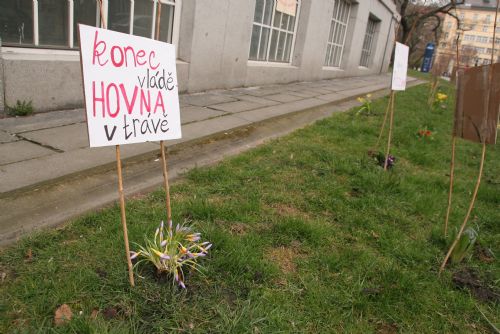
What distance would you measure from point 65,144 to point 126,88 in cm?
207

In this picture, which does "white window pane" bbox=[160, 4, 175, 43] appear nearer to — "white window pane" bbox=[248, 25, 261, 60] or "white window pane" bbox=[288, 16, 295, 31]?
"white window pane" bbox=[248, 25, 261, 60]

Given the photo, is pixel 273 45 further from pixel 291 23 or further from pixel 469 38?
pixel 469 38

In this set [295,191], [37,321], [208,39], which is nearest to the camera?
[37,321]

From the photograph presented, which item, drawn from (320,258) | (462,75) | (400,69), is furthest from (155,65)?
(400,69)

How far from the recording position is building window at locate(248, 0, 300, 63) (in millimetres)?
8609

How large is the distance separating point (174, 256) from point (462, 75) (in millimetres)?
2208

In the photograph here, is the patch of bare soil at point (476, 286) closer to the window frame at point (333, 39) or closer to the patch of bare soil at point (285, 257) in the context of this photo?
the patch of bare soil at point (285, 257)

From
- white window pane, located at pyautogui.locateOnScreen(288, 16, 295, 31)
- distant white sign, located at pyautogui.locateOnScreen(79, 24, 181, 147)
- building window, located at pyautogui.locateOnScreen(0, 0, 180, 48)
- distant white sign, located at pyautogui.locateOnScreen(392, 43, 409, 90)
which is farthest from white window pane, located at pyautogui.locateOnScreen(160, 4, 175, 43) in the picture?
distant white sign, located at pyautogui.locateOnScreen(79, 24, 181, 147)

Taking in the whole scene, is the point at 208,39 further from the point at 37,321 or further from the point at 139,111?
the point at 37,321

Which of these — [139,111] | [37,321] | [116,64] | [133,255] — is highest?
[116,64]

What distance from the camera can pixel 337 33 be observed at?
548 inches

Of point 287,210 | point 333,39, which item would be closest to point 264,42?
point 333,39

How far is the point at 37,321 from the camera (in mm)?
1574

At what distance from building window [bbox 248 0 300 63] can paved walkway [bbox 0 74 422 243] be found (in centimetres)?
299
